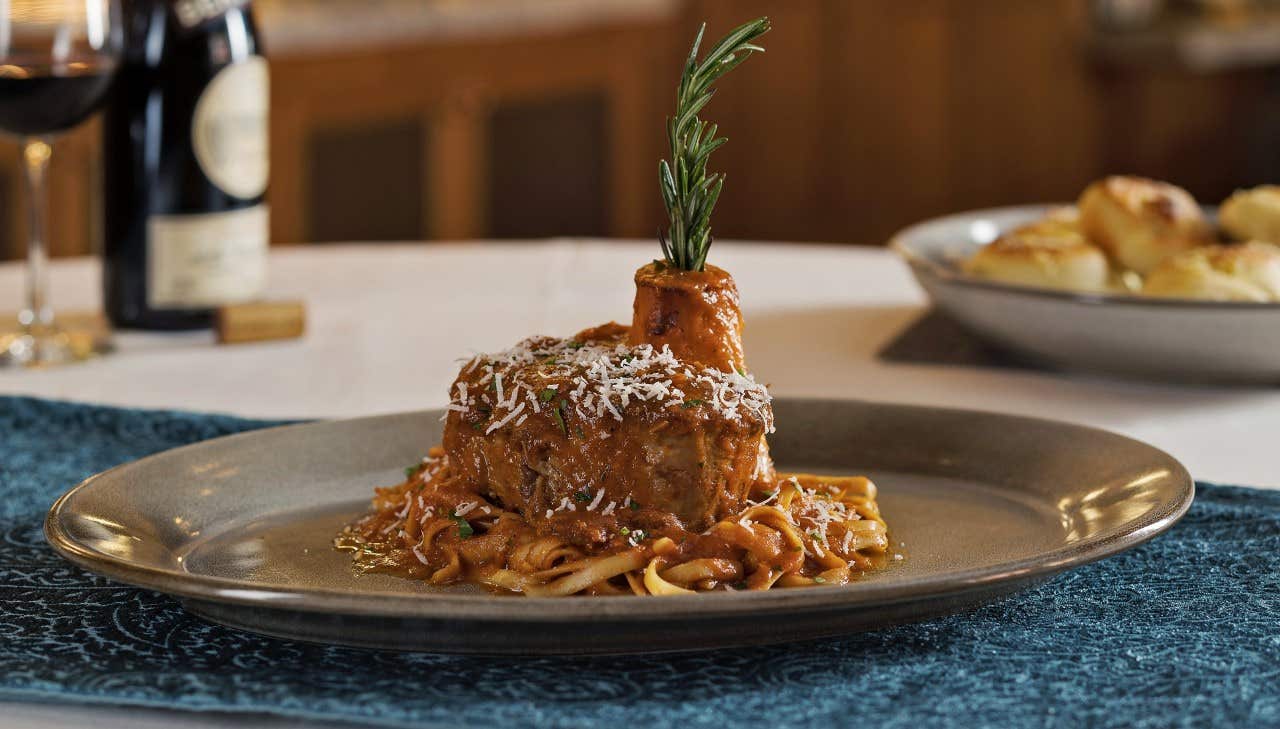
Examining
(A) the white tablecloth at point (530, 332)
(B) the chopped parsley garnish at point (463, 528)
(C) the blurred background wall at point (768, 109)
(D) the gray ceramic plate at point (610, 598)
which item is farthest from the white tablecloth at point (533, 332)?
(C) the blurred background wall at point (768, 109)

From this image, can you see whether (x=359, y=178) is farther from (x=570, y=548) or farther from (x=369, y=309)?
(x=570, y=548)

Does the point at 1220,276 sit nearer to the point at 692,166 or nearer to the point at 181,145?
the point at 692,166

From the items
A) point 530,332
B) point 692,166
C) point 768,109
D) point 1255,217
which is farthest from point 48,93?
point 768,109

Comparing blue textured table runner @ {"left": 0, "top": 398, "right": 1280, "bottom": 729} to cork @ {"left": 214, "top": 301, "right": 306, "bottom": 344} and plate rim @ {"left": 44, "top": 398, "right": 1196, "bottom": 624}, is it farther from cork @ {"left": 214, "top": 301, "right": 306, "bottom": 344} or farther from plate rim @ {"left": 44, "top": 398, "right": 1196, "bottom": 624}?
cork @ {"left": 214, "top": 301, "right": 306, "bottom": 344}

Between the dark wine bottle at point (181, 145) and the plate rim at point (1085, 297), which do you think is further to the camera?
the dark wine bottle at point (181, 145)

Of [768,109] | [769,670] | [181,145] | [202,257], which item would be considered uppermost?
[768,109]

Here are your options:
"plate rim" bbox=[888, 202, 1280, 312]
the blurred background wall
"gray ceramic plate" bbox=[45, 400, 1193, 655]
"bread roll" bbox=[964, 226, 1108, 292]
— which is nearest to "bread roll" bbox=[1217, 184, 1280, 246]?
"bread roll" bbox=[964, 226, 1108, 292]

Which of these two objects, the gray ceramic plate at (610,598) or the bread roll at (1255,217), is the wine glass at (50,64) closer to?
the gray ceramic plate at (610,598)
